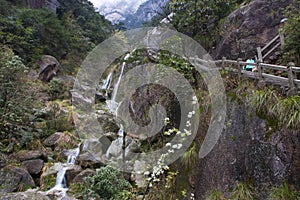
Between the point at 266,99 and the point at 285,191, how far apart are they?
5.04ft

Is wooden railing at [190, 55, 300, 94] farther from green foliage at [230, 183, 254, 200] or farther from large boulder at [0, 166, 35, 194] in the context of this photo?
large boulder at [0, 166, 35, 194]

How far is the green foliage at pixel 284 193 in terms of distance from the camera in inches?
129

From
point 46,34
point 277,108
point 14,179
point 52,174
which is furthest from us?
point 46,34

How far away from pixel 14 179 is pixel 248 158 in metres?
7.30

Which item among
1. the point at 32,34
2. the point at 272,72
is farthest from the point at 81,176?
the point at 32,34

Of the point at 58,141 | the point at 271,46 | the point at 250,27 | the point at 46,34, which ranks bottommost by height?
the point at 58,141

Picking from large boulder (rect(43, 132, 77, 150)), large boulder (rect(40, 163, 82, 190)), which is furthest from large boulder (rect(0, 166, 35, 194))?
large boulder (rect(43, 132, 77, 150))

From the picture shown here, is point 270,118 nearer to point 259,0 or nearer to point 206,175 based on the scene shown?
point 206,175

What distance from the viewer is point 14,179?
768 centimetres

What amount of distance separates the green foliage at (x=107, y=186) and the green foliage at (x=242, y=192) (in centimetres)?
252

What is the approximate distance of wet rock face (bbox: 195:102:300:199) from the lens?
11.5ft

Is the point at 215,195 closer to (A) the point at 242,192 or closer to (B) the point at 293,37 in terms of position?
(A) the point at 242,192

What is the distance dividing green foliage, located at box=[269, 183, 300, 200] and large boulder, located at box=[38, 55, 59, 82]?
595 inches

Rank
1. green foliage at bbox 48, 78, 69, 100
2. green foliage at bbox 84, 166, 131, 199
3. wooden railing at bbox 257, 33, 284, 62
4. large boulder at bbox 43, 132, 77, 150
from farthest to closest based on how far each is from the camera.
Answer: green foliage at bbox 48, 78, 69, 100 → large boulder at bbox 43, 132, 77, 150 → wooden railing at bbox 257, 33, 284, 62 → green foliage at bbox 84, 166, 131, 199
